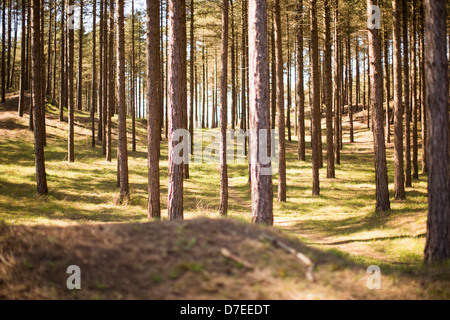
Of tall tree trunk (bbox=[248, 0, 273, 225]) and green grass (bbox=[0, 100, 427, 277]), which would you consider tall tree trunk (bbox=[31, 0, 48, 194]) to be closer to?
green grass (bbox=[0, 100, 427, 277])

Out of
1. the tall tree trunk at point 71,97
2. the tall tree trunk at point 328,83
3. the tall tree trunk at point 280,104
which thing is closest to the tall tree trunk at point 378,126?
the tall tree trunk at point 280,104

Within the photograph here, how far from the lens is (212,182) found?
23297 mm

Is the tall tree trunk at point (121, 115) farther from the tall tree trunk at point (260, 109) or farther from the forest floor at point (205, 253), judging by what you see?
the tall tree trunk at point (260, 109)

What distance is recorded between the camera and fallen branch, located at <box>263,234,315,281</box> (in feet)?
17.1

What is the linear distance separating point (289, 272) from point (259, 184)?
3.83 metres

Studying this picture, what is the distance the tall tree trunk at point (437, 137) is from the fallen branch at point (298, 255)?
12.6ft

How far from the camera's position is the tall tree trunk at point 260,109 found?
8797 mm

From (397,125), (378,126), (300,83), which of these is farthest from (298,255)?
(300,83)

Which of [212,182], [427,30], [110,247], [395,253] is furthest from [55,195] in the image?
[427,30]

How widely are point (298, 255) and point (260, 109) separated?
172 inches

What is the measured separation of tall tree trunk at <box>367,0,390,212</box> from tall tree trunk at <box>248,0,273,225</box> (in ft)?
22.2

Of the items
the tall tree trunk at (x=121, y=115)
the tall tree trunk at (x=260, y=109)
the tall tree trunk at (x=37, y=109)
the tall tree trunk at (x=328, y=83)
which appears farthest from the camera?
the tall tree trunk at (x=328, y=83)

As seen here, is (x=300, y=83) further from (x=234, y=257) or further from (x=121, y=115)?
(x=234, y=257)
